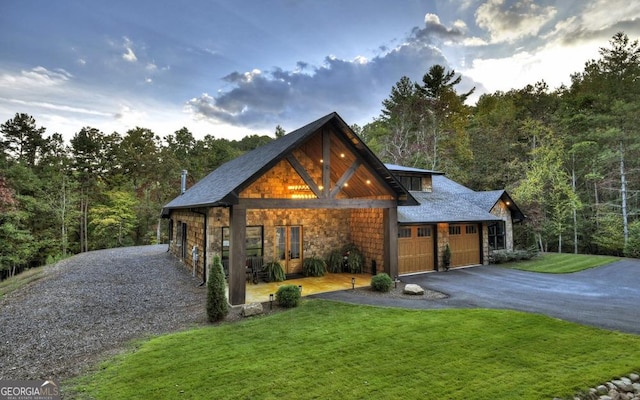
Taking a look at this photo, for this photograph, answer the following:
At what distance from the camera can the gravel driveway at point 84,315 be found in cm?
540

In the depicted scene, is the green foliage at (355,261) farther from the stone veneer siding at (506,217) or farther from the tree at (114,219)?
the tree at (114,219)

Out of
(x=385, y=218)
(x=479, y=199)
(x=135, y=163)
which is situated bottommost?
(x=385, y=218)

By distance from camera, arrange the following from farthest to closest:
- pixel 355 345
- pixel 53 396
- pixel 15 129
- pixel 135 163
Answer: pixel 135 163 < pixel 15 129 < pixel 355 345 < pixel 53 396

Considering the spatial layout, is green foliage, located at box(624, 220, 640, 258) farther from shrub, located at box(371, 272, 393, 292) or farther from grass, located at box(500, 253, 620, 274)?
shrub, located at box(371, 272, 393, 292)

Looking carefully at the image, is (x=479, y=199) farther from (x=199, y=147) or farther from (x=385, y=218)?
(x=199, y=147)

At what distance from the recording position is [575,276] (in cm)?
1320

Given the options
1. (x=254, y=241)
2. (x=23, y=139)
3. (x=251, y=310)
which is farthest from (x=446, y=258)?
(x=23, y=139)

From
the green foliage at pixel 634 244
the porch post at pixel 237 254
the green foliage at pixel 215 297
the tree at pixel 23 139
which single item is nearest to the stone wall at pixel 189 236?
the porch post at pixel 237 254

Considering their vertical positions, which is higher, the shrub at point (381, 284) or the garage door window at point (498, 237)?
the garage door window at point (498, 237)

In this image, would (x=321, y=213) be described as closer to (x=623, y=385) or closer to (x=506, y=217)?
(x=623, y=385)

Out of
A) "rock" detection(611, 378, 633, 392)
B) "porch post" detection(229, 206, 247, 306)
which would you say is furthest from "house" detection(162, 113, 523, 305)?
"rock" detection(611, 378, 633, 392)

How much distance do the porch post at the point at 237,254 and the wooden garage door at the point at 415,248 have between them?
7.56m

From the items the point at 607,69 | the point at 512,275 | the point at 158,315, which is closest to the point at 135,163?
the point at 158,315

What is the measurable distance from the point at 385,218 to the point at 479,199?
9.06 meters
